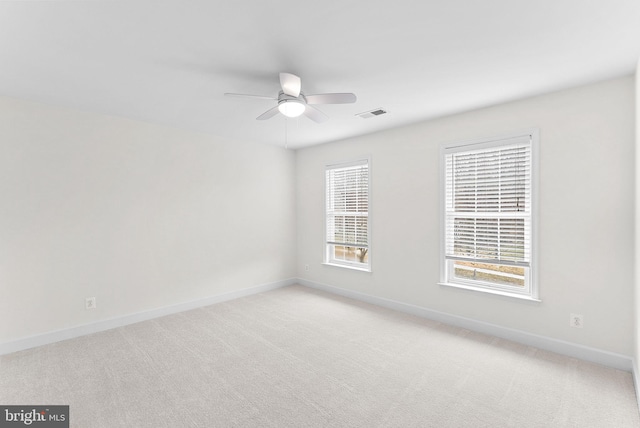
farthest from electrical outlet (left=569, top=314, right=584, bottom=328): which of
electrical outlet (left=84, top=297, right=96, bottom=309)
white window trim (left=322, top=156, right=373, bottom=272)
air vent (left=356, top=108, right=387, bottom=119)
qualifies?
electrical outlet (left=84, top=297, right=96, bottom=309)

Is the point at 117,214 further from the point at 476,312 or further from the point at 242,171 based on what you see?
the point at 476,312

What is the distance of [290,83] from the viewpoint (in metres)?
2.33

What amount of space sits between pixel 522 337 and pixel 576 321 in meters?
0.50

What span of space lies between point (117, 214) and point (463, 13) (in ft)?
13.1

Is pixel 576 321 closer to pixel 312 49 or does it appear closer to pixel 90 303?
pixel 312 49

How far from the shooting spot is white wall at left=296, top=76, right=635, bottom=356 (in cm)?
266

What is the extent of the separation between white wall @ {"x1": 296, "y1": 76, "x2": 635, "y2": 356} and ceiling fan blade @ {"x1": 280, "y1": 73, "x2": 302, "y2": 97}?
2.14 m

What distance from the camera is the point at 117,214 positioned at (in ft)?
12.3

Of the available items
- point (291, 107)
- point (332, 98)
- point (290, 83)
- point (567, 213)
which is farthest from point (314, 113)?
point (567, 213)

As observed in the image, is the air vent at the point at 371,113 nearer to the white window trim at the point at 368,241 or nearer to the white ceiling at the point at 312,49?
the white ceiling at the point at 312,49

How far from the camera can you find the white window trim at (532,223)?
3.06 m

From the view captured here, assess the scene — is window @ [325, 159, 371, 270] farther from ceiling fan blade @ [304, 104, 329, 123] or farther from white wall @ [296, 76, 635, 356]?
ceiling fan blade @ [304, 104, 329, 123]

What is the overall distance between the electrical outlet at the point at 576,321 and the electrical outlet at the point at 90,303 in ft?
16.5

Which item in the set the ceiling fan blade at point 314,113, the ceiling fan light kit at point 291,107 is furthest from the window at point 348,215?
the ceiling fan light kit at point 291,107
